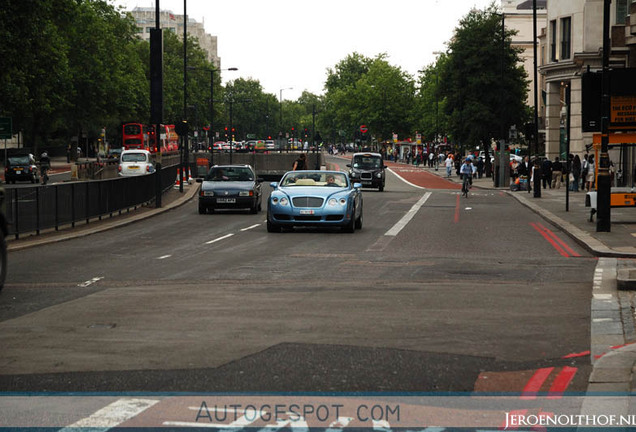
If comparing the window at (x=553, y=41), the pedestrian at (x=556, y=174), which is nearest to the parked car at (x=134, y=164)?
the pedestrian at (x=556, y=174)

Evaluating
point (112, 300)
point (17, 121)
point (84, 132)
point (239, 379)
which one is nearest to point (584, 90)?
point (112, 300)

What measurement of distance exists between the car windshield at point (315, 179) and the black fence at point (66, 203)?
5526mm

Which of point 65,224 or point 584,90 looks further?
point 584,90

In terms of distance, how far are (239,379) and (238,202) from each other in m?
24.6

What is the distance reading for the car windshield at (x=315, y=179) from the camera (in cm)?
2453

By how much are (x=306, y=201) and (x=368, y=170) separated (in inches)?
1170

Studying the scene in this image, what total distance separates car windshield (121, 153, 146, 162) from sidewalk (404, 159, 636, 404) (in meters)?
35.1

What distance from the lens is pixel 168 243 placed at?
2136 centimetres

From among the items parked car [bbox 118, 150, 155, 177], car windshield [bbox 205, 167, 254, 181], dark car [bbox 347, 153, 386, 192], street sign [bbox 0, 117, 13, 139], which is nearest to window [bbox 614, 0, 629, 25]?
dark car [bbox 347, 153, 386, 192]

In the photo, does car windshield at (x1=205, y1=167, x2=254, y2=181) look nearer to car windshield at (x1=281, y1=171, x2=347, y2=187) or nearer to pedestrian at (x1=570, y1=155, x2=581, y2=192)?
car windshield at (x1=281, y1=171, x2=347, y2=187)

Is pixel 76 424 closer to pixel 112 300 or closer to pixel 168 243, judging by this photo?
pixel 112 300

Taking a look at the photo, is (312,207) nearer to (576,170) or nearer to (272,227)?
(272,227)

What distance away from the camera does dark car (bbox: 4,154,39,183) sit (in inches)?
2282

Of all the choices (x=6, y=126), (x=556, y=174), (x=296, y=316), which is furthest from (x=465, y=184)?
(x=296, y=316)
